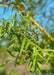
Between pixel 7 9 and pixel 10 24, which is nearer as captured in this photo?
pixel 10 24

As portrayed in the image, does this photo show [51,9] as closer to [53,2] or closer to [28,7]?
[53,2]

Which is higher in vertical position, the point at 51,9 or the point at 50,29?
the point at 51,9

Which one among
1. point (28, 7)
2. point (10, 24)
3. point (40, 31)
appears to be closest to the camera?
point (10, 24)

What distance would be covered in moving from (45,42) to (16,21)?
0.33 m

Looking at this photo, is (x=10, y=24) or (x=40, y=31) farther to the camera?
(x=40, y=31)

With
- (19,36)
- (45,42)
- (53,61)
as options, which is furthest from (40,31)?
(19,36)

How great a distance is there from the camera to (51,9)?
86 centimetres

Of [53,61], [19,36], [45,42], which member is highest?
[19,36]

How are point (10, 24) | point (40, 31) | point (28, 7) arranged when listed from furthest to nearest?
point (28, 7)
point (40, 31)
point (10, 24)

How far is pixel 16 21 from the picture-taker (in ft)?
1.31

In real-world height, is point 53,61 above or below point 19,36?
below

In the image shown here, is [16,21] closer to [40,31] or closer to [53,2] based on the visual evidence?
[40,31]

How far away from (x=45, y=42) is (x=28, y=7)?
0.82 ft

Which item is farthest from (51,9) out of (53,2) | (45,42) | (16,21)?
(16,21)
